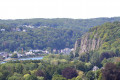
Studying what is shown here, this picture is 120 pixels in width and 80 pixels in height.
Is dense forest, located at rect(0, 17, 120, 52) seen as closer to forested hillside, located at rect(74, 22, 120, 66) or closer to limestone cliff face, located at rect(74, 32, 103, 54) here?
forested hillside, located at rect(74, 22, 120, 66)

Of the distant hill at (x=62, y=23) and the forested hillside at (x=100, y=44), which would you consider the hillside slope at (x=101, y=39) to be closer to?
the forested hillside at (x=100, y=44)

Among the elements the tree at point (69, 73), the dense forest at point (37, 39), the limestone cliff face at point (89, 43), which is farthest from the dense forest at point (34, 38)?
the tree at point (69, 73)

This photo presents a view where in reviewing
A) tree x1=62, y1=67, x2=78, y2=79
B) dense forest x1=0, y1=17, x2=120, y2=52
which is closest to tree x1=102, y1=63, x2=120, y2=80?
tree x1=62, y1=67, x2=78, y2=79

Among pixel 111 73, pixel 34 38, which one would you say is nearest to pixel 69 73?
pixel 111 73

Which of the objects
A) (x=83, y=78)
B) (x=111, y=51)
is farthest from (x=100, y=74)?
(x=111, y=51)

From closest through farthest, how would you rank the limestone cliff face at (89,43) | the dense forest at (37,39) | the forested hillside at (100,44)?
1. the forested hillside at (100,44)
2. the limestone cliff face at (89,43)
3. the dense forest at (37,39)

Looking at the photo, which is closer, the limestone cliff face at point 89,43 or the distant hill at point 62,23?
the limestone cliff face at point 89,43

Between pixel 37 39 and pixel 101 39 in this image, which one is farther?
pixel 37 39

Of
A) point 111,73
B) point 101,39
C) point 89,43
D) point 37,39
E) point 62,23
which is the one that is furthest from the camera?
point 62,23

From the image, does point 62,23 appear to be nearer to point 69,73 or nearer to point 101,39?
point 101,39
